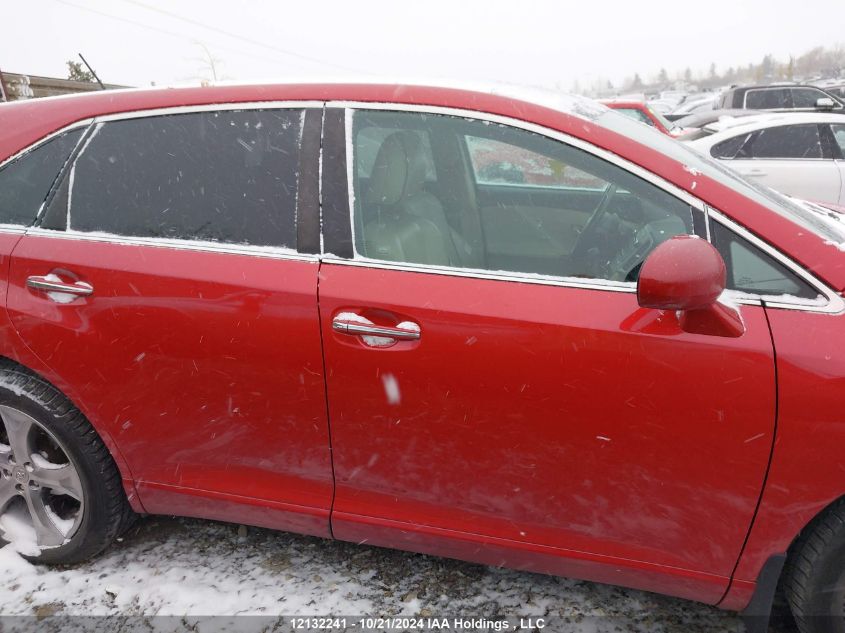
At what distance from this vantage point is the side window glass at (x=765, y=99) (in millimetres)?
14789

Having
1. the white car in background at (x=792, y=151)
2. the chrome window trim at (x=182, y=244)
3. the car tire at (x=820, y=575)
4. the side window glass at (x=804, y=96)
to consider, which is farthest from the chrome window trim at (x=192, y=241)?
the side window glass at (x=804, y=96)

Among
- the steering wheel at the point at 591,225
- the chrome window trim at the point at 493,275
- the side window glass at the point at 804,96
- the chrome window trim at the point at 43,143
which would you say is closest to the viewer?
the chrome window trim at the point at 493,275

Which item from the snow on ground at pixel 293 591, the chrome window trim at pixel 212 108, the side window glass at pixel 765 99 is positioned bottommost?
the snow on ground at pixel 293 591

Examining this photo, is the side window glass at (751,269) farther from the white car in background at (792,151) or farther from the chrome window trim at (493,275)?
the white car in background at (792,151)

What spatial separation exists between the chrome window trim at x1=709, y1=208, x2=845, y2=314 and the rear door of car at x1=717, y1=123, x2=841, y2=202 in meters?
5.40

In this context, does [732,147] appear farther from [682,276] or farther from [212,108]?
[212,108]

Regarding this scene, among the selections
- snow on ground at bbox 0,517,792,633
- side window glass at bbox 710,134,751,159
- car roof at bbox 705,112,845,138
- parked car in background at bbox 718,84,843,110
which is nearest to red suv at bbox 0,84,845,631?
snow on ground at bbox 0,517,792,633

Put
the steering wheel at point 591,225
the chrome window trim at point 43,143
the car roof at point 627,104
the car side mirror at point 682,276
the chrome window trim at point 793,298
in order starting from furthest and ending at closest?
the car roof at point 627,104, the chrome window trim at point 43,143, the steering wheel at point 591,225, the chrome window trim at point 793,298, the car side mirror at point 682,276

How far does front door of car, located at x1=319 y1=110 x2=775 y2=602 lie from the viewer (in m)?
1.47

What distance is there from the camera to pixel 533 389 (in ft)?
5.05

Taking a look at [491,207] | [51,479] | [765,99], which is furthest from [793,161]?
[765,99]

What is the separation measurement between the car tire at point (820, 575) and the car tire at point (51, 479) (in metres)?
2.11

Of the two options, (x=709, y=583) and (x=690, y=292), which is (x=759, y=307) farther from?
(x=709, y=583)

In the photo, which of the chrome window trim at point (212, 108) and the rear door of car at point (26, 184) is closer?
the chrome window trim at point (212, 108)
